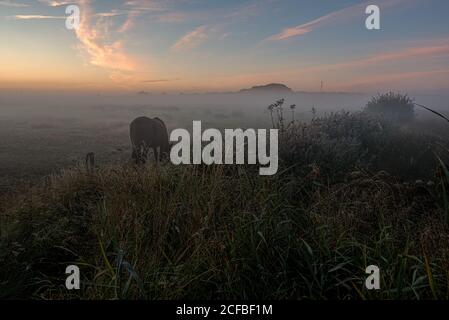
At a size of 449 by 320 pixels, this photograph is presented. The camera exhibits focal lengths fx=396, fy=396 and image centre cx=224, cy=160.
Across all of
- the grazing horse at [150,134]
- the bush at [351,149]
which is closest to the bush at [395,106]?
the bush at [351,149]

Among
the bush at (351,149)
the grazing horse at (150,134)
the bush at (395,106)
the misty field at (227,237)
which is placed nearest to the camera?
the misty field at (227,237)

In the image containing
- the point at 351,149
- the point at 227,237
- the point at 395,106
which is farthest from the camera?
the point at 395,106

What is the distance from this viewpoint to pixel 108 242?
447 centimetres

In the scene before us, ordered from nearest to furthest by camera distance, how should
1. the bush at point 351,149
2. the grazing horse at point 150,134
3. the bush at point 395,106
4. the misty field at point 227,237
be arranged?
the misty field at point 227,237, the bush at point 351,149, the grazing horse at point 150,134, the bush at point 395,106

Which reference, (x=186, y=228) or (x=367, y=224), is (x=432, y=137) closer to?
(x=367, y=224)

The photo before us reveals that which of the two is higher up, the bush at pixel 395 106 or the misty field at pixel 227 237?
the bush at pixel 395 106

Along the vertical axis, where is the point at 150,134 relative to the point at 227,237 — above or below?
above

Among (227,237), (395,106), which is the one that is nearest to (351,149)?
(227,237)

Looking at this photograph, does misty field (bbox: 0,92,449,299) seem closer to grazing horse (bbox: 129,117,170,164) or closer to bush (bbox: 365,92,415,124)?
grazing horse (bbox: 129,117,170,164)

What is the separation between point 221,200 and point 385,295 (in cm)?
229

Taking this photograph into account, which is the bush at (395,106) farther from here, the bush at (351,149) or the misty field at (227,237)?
the misty field at (227,237)

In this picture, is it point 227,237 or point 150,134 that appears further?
point 150,134

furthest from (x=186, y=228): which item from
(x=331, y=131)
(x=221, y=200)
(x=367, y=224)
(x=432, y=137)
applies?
(x=432, y=137)

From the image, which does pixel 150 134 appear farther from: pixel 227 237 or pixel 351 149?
pixel 227 237
